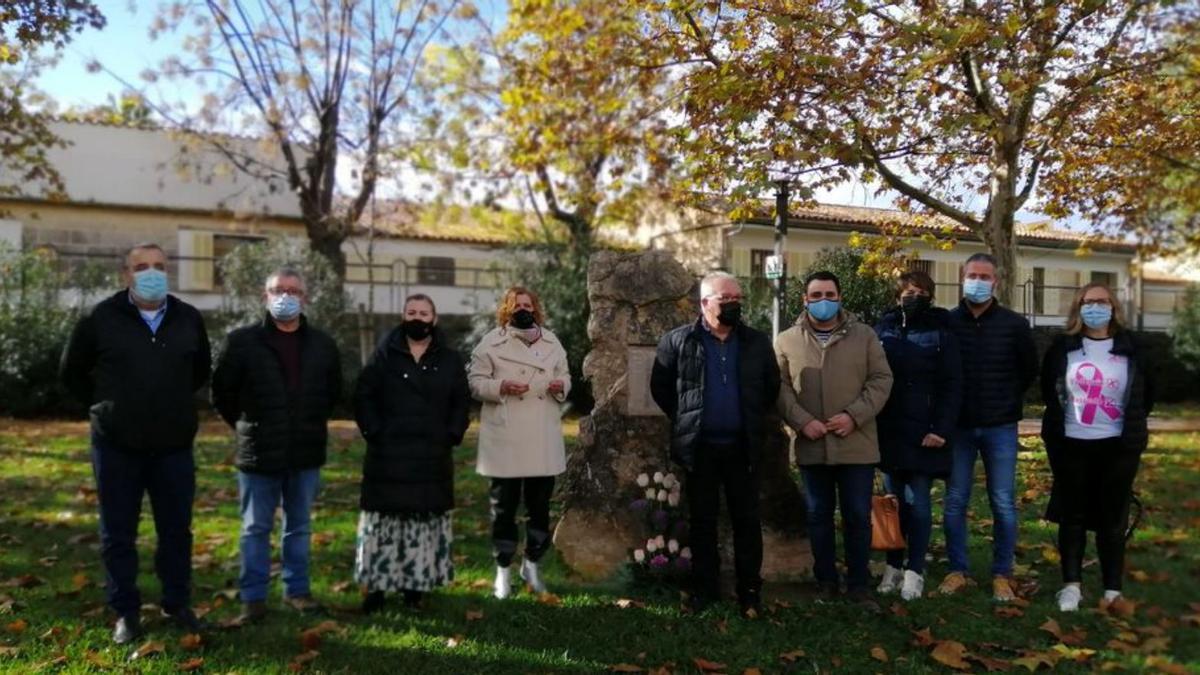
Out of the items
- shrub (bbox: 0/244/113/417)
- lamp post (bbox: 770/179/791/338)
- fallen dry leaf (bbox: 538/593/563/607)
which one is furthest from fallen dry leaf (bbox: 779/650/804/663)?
shrub (bbox: 0/244/113/417)

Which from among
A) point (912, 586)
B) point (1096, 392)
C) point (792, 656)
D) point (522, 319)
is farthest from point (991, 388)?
point (522, 319)

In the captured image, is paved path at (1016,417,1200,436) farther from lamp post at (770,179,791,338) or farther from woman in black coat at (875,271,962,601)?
woman in black coat at (875,271,962,601)

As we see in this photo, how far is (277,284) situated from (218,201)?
A: 2285 cm

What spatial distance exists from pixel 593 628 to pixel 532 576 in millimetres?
762

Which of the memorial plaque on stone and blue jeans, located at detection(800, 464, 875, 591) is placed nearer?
blue jeans, located at detection(800, 464, 875, 591)

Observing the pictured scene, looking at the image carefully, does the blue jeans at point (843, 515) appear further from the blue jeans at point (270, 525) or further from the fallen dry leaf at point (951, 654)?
the blue jeans at point (270, 525)

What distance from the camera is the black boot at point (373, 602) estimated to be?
548 centimetres

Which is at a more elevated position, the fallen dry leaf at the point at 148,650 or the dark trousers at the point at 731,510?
the dark trousers at the point at 731,510

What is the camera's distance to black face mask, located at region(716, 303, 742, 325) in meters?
5.35

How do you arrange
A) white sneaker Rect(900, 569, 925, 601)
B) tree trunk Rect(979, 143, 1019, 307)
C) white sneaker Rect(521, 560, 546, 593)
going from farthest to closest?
tree trunk Rect(979, 143, 1019, 307) < white sneaker Rect(521, 560, 546, 593) < white sneaker Rect(900, 569, 925, 601)

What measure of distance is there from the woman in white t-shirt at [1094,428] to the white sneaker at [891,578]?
34.7 inches

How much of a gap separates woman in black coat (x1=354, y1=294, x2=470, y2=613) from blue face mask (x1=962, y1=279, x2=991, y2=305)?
2.95 meters

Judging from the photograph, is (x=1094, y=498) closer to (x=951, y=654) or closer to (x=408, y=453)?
(x=951, y=654)

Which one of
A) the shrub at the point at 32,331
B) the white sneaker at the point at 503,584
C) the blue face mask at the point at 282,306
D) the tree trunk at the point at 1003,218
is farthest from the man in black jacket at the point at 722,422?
the shrub at the point at 32,331
